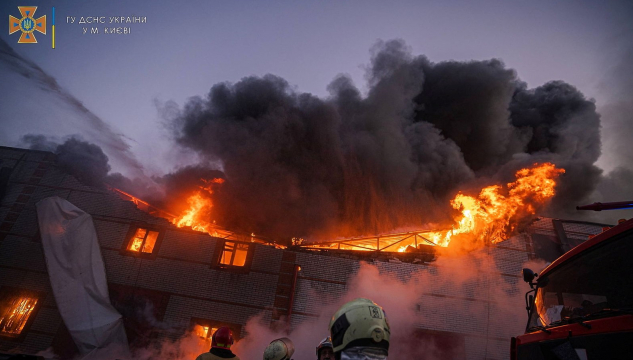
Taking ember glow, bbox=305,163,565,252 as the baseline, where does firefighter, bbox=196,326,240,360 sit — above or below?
below

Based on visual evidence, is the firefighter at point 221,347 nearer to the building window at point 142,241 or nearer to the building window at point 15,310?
the building window at point 142,241

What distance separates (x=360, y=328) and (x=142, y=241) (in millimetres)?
10947

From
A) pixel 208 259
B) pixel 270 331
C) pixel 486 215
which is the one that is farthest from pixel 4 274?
pixel 486 215

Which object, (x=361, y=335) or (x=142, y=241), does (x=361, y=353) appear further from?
(x=142, y=241)

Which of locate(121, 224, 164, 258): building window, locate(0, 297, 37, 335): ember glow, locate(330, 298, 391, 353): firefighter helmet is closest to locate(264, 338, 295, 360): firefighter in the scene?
locate(330, 298, 391, 353): firefighter helmet

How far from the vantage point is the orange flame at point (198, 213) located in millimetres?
11047

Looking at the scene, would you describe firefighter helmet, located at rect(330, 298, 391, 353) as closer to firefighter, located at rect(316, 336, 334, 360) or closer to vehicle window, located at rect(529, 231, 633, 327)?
firefighter, located at rect(316, 336, 334, 360)

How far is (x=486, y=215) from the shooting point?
435 inches

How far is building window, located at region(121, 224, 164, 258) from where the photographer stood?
1002cm

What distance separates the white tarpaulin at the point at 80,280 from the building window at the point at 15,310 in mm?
Result: 1850

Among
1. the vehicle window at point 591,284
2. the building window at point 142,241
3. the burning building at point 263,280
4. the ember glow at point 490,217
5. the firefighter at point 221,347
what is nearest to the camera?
the vehicle window at point 591,284

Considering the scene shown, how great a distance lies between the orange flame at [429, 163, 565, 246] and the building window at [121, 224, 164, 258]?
10.3 metres

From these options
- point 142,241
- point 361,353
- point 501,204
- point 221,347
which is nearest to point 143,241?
point 142,241

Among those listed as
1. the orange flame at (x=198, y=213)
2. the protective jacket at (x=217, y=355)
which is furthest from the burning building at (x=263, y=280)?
the protective jacket at (x=217, y=355)
